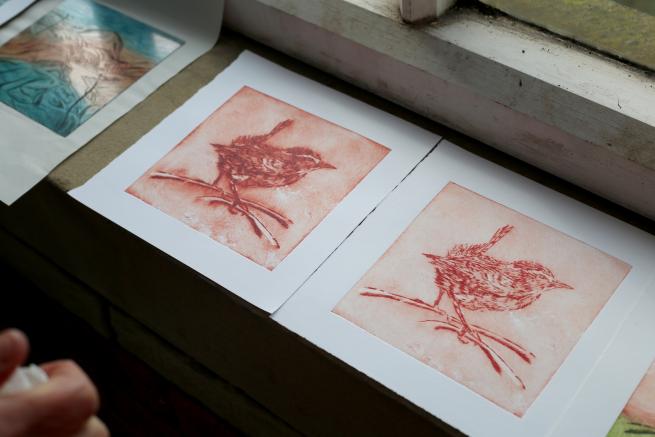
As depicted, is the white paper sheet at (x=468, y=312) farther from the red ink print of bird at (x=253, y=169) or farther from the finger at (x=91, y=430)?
the finger at (x=91, y=430)

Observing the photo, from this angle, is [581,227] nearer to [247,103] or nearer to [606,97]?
[606,97]

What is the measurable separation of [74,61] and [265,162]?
337mm

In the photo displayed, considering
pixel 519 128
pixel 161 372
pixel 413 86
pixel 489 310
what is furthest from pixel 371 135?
pixel 161 372

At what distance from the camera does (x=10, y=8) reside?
1.25 meters

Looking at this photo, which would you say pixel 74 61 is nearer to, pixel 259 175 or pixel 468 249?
pixel 259 175

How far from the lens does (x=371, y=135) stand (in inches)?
42.1

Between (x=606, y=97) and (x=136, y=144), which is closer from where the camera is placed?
(x=606, y=97)

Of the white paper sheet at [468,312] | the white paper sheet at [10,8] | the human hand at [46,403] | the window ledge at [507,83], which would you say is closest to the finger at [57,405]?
the human hand at [46,403]

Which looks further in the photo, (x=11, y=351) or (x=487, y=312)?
(x=487, y=312)

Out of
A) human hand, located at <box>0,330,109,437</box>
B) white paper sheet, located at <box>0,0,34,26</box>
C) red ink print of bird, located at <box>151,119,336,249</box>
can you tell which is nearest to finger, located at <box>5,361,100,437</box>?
human hand, located at <box>0,330,109,437</box>

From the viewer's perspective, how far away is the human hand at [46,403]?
48 cm

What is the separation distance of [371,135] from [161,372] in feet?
1.77

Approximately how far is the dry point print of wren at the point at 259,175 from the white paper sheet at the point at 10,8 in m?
0.37

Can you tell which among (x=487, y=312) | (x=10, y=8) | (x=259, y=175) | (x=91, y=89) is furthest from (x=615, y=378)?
(x=10, y=8)
